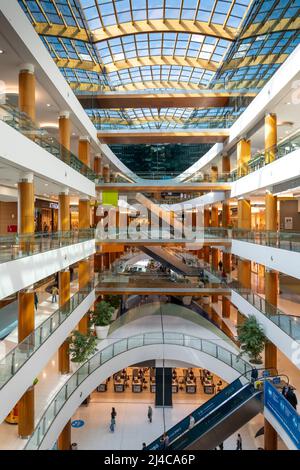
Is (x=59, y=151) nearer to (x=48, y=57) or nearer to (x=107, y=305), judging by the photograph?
(x=48, y=57)

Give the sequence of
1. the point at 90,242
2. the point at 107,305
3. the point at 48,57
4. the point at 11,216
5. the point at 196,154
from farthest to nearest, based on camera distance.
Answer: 1. the point at 196,154
2. the point at 11,216
3. the point at 107,305
4. the point at 90,242
5. the point at 48,57

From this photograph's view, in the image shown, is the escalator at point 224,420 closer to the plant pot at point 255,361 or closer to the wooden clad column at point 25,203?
the plant pot at point 255,361

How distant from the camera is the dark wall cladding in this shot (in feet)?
121

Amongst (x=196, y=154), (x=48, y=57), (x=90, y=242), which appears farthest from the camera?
(x=196, y=154)

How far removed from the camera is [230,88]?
62.6 feet

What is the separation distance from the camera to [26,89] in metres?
9.84

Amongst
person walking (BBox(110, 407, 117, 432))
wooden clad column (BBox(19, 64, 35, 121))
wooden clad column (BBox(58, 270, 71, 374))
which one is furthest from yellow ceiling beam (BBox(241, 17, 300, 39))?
person walking (BBox(110, 407, 117, 432))

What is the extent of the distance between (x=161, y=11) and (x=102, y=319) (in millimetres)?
15432

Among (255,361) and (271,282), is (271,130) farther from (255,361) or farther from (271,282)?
(255,361)

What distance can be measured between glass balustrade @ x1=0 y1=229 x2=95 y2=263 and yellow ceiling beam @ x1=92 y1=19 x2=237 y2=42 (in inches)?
433

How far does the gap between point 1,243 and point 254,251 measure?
10.3m

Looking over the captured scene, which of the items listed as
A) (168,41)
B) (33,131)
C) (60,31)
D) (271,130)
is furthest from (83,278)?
(168,41)

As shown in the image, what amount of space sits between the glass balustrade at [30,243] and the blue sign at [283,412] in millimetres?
7108


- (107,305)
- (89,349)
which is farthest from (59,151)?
(107,305)
